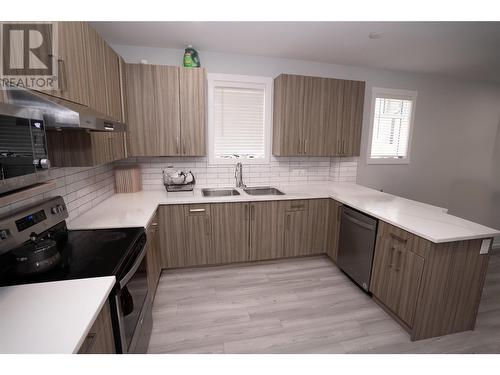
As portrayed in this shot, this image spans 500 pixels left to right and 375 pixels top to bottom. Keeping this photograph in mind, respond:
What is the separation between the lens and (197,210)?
2.35m

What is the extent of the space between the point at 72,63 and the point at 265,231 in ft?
7.09

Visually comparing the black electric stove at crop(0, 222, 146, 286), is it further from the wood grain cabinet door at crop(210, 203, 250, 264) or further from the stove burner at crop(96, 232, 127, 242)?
the wood grain cabinet door at crop(210, 203, 250, 264)

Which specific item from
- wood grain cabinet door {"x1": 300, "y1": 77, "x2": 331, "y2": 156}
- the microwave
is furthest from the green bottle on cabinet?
the microwave

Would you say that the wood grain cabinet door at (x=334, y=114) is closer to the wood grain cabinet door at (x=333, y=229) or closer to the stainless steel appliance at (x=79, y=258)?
the wood grain cabinet door at (x=333, y=229)

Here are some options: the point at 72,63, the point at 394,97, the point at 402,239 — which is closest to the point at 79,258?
the point at 72,63

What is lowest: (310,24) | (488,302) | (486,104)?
(488,302)

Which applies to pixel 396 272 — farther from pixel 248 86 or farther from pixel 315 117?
pixel 248 86

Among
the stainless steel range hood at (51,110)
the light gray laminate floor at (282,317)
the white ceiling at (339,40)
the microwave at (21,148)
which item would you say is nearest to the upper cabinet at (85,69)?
the stainless steel range hood at (51,110)

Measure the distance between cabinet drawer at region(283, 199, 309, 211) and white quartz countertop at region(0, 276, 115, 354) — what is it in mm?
1875

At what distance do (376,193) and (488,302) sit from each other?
1.40 meters

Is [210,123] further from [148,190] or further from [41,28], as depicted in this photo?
[41,28]

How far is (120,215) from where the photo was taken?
5.98 ft
